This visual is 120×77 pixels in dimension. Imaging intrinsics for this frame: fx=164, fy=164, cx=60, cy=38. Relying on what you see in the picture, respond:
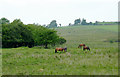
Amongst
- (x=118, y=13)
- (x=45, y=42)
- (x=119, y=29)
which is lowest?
(x=45, y=42)

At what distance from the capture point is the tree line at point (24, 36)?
55000 millimetres

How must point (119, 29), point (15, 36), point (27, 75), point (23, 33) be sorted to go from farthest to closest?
1. point (23, 33)
2. point (15, 36)
3. point (27, 75)
4. point (119, 29)

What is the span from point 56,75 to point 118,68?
14.0ft

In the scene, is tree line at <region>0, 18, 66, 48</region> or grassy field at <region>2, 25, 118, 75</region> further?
tree line at <region>0, 18, 66, 48</region>

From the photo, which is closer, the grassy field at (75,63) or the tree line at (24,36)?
the grassy field at (75,63)

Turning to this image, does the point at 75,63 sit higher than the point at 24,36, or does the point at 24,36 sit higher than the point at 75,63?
the point at 24,36

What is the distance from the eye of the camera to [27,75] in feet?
42.0

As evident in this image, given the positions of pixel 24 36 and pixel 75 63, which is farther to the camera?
pixel 24 36

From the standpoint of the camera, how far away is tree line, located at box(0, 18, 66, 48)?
55.0 metres

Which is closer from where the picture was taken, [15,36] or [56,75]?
[56,75]

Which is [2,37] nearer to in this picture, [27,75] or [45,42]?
[45,42]

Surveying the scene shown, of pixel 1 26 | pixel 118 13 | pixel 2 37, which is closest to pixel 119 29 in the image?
pixel 118 13

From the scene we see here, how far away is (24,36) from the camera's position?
6284 cm

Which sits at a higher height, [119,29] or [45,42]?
[119,29]
